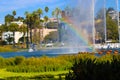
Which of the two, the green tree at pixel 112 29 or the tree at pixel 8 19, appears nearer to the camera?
the green tree at pixel 112 29

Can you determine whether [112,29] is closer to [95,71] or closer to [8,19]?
[8,19]

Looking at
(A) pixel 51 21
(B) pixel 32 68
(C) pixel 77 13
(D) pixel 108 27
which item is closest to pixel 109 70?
(B) pixel 32 68

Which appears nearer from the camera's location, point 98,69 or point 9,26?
point 98,69

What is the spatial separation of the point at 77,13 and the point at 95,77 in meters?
32.1

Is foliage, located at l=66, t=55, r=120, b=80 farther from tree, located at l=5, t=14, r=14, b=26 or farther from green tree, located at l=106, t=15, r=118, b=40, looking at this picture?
tree, located at l=5, t=14, r=14, b=26

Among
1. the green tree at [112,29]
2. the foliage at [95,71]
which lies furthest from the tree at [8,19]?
the foliage at [95,71]

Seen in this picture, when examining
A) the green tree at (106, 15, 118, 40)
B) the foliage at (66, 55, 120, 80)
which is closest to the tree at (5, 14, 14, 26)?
the green tree at (106, 15, 118, 40)

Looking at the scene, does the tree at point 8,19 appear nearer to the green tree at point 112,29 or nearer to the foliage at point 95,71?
the green tree at point 112,29

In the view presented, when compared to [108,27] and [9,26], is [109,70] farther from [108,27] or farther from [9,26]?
[9,26]

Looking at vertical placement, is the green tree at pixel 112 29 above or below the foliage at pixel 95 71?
above

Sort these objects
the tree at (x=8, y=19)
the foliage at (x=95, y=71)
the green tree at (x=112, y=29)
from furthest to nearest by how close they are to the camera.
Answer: the tree at (x=8, y=19) < the green tree at (x=112, y=29) < the foliage at (x=95, y=71)

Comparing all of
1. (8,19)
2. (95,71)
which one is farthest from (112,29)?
(95,71)

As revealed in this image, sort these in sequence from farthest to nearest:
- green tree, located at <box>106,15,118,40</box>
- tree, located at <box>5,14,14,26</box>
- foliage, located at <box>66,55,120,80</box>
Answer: tree, located at <box>5,14,14,26</box> < green tree, located at <box>106,15,118,40</box> < foliage, located at <box>66,55,120,80</box>

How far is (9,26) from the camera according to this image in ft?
339
